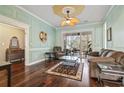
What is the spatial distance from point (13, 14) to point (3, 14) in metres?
0.48

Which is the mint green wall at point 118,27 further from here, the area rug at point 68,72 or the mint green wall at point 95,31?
the mint green wall at point 95,31

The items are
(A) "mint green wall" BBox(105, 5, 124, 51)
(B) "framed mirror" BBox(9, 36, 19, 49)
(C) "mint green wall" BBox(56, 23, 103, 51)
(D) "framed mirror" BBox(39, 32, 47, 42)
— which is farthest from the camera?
(C) "mint green wall" BBox(56, 23, 103, 51)

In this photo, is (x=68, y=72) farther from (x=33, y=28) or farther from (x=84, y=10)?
Result: (x=33, y=28)

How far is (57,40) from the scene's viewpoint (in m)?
8.55

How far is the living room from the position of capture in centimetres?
292

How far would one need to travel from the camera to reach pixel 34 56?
5.41 meters

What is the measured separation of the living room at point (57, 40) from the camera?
115 inches

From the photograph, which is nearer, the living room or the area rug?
the living room

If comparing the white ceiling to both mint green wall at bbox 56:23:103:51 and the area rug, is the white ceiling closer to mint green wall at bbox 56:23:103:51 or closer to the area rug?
mint green wall at bbox 56:23:103:51

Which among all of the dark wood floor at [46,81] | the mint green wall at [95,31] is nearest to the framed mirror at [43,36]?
the mint green wall at [95,31]

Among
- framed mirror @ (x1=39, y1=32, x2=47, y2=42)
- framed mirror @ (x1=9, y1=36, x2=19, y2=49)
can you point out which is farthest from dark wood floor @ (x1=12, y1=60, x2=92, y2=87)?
framed mirror @ (x1=9, y1=36, x2=19, y2=49)

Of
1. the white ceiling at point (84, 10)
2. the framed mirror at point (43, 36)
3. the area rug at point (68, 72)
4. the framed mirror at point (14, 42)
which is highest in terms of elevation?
the white ceiling at point (84, 10)
